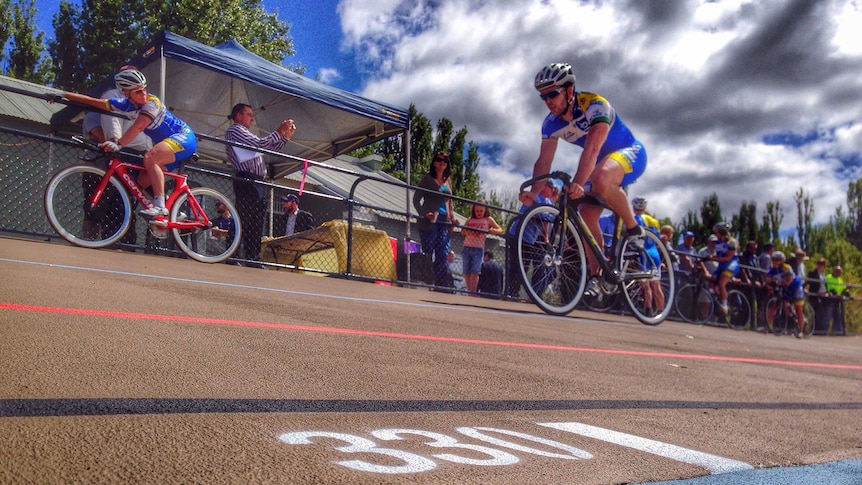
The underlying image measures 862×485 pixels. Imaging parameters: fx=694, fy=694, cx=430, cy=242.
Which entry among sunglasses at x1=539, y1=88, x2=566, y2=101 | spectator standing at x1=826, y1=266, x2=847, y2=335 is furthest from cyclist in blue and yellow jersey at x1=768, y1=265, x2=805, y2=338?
sunglasses at x1=539, y1=88, x2=566, y2=101

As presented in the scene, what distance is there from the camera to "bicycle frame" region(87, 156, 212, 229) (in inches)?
270

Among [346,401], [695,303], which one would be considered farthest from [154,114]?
[695,303]

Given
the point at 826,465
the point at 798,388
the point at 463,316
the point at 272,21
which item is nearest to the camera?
the point at 826,465

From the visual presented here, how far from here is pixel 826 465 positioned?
212 cm

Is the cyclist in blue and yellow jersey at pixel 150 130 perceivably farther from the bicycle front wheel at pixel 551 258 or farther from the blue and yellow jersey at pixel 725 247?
the blue and yellow jersey at pixel 725 247

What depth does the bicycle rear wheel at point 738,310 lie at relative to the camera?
12.7 m

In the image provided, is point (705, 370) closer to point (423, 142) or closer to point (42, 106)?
point (42, 106)

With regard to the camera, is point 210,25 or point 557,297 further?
point 210,25

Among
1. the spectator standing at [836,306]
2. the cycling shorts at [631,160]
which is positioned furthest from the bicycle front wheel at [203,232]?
the spectator standing at [836,306]

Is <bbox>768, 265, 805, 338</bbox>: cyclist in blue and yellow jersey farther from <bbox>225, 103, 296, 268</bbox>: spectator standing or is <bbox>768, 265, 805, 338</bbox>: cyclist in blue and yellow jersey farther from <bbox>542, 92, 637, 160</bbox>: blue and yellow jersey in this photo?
<bbox>225, 103, 296, 268</bbox>: spectator standing

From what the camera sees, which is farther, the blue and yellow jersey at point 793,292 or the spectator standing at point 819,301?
the spectator standing at point 819,301

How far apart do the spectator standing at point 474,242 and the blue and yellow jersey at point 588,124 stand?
3929mm

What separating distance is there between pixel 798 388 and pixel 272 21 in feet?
136

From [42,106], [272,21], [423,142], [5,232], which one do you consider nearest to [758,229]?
[423,142]
